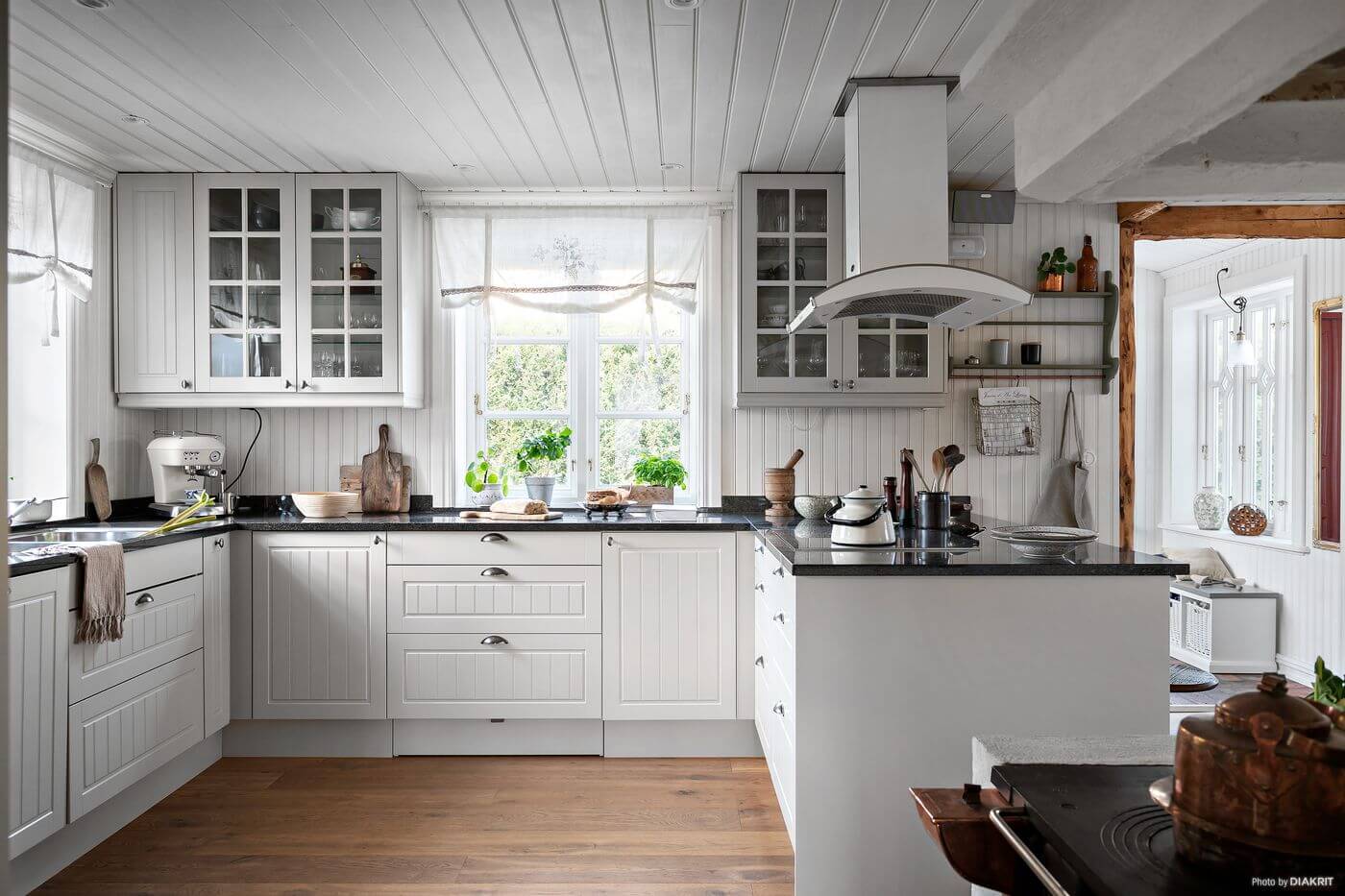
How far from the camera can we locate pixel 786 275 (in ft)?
11.7

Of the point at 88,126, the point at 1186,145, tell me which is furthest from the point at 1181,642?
the point at 88,126

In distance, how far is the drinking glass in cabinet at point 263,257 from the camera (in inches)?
140

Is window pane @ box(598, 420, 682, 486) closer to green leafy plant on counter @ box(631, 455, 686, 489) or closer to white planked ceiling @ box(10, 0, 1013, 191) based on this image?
green leafy plant on counter @ box(631, 455, 686, 489)

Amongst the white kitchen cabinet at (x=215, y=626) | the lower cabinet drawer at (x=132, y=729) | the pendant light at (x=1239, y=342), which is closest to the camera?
the lower cabinet drawer at (x=132, y=729)

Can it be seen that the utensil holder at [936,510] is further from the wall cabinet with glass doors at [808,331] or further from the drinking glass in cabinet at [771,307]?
the drinking glass in cabinet at [771,307]

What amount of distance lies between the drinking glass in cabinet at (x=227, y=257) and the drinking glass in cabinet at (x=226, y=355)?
0.27 metres

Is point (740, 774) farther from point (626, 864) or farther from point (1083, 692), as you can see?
point (1083, 692)

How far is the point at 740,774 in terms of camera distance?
313 cm

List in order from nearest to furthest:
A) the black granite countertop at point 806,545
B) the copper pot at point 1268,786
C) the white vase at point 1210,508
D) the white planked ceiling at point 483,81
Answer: the copper pot at point 1268,786
the black granite countertop at point 806,545
the white planked ceiling at point 483,81
the white vase at point 1210,508

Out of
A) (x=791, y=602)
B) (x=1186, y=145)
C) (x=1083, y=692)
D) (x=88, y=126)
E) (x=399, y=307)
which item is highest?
(x=88, y=126)

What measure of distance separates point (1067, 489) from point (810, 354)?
1351 millimetres

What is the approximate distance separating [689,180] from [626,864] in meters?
2.80

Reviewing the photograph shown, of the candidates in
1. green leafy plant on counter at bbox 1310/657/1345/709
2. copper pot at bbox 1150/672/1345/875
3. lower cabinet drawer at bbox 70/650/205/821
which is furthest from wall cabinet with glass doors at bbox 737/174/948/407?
copper pot at bbox 1150/672/1345/875

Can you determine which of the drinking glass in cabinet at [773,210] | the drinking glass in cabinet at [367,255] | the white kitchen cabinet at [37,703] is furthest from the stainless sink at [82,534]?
the drinking glass in cabinet at [773,210]
